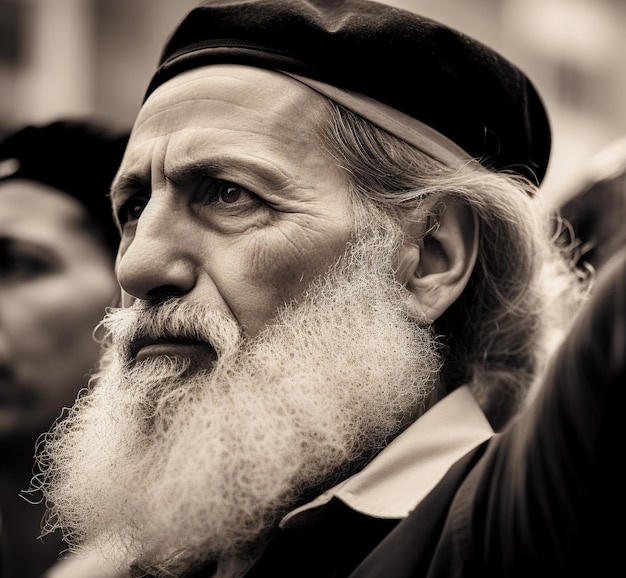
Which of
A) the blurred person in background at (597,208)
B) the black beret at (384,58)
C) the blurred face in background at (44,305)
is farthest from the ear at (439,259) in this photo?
the blurred face in background at (44,305)

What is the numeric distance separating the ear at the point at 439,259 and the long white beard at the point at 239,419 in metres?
0.07

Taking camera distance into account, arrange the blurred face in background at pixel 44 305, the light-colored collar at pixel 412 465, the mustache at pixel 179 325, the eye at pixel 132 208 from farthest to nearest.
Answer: the blurred face in background at pixel 44 305, the eye at pixel 132 208, the mustache at pixel 179 325, the light-colored collar at pixel 412 465

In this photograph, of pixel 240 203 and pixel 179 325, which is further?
pixel 240 203

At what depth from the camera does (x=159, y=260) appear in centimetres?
246

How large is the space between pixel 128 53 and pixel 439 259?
9235 mm

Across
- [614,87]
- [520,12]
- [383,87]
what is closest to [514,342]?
[383,87]

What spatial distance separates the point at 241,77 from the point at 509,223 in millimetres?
897

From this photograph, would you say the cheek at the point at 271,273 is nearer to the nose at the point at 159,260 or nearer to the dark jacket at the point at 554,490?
the nose at the point at 159,260

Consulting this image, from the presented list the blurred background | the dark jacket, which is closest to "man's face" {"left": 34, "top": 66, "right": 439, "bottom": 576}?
the dark jacket

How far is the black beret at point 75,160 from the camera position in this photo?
4297mm

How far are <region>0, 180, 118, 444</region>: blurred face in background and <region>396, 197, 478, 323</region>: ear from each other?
1.76 meters

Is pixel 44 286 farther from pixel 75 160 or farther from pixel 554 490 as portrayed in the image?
pixel 554 490

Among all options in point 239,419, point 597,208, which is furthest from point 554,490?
point 597,208

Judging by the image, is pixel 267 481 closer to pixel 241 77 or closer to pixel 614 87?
pixel 241 77
